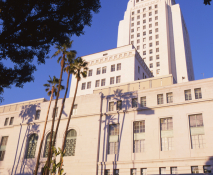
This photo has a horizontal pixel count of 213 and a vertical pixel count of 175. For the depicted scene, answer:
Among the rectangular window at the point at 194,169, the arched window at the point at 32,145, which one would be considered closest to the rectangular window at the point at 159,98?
the rectangular window at the point at 194,169

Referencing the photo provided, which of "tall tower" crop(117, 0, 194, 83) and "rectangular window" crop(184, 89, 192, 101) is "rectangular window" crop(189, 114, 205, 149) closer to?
"rectangular window" crop(184, 89, 192, 101)

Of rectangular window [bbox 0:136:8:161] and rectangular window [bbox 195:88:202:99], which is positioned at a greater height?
rectangular window [bbox 195:88:202:99]

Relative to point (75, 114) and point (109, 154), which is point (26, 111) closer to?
point (75, 114)

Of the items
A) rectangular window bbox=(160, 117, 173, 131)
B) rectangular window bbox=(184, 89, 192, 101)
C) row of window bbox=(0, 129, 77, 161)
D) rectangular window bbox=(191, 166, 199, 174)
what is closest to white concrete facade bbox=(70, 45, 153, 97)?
row of window bbox=(0, 129, 77, 161)

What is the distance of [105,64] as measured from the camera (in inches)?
2121

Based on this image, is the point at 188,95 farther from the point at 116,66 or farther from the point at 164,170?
the point at 116,66

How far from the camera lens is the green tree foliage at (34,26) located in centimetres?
1199

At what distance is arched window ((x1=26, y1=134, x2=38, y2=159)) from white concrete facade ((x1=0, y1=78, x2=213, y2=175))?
0.54 metres

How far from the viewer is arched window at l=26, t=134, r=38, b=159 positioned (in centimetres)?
3850

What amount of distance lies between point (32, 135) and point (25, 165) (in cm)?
497

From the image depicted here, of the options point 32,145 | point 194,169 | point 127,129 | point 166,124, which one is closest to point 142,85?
point 127,129

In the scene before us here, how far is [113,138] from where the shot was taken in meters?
33.3

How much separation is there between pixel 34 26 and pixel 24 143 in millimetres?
32074

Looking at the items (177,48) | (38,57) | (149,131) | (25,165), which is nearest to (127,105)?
(149,131)
